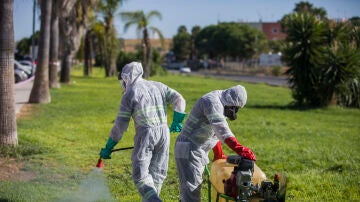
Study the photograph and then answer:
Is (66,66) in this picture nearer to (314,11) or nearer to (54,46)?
(54,46)

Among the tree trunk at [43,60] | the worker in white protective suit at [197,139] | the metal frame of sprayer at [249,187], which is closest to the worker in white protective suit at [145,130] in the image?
the worker in white protective suit at [197,139]

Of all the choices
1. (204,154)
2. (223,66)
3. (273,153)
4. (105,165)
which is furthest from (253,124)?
(223,66)

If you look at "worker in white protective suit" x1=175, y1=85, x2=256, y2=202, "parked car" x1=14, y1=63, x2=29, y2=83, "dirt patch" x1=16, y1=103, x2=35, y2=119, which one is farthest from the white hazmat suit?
"parked car" x1=14, y1=63, x2=29, y2=83

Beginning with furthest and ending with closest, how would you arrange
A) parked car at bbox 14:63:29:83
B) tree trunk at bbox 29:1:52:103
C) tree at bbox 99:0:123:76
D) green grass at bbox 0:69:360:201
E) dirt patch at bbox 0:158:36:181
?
1. tree at bbox 99:0:123:76
2. parked car at bbox 14:63:29:83
3. tree trunk at bbox 29:1:52:103
4. dirt patch at bbox 0:158:36:181
5. green grass at bbox 0:69:360:201

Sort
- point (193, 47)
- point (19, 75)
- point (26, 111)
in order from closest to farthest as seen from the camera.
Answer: point (26, 111), point (19, 75), point (193, 47)

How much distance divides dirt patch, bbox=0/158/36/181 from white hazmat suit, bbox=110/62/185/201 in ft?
10.3

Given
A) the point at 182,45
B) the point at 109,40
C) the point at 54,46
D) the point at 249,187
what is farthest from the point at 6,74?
the point at 182,45

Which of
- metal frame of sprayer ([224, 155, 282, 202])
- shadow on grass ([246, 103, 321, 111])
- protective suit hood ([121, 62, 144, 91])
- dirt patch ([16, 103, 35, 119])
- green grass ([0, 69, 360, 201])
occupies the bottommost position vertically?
shadow on grass ([246, 103, 321, 111])

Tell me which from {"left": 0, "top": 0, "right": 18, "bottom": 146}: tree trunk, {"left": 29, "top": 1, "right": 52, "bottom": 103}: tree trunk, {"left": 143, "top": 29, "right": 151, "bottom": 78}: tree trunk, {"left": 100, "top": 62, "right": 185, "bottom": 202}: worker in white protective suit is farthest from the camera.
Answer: {"left": 143, "top": 29, "right": 151, "bottom": 78}: tree trunk

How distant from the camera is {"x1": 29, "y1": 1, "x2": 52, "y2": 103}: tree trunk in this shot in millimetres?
20234

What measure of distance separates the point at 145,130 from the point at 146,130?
11 millimetres

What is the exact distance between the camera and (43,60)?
20203 mm

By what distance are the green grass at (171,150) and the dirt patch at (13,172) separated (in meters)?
0.14

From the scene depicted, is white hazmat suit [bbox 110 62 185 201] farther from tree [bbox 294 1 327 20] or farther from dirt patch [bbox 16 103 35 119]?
tree [bbox 294 1 327 20]
